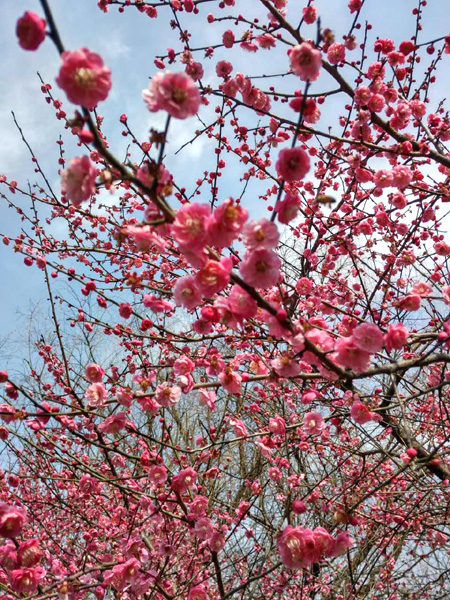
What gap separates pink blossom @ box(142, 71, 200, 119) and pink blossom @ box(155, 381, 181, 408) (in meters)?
1.48

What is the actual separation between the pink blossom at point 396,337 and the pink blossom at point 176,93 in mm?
1338

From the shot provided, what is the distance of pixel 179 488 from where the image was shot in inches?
101

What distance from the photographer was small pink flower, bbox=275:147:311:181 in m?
1.62

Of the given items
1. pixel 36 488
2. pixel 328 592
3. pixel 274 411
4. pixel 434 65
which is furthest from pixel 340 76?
pixel 36 488

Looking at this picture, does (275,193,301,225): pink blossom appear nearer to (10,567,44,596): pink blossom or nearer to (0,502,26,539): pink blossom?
(0,502,26,539): pink blossom

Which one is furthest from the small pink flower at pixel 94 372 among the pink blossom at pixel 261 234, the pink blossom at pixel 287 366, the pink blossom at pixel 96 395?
the pink blossom at pixel 261 234

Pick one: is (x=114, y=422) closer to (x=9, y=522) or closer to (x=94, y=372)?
(x=94, y=372)

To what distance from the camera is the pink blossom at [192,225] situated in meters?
1.41

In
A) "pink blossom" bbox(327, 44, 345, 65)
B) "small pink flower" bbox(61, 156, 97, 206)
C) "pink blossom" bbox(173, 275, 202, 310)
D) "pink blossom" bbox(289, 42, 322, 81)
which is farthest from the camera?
"pink blossom" bbox(327, 44, 345, 65)

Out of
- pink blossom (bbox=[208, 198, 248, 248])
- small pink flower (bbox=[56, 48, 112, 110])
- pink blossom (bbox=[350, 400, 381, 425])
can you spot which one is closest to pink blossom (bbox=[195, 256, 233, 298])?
pink blossom (bbox=[208, 198, 248, 248])

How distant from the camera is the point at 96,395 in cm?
250

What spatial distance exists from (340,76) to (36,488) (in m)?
7.90

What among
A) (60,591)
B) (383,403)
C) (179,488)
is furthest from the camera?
(383,403)

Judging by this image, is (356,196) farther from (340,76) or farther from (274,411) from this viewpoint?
(274,411)
